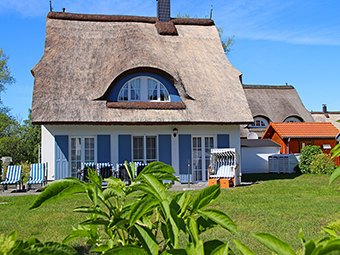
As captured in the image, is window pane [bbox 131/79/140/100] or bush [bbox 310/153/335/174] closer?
window pane [bbox 131/79/140/100]

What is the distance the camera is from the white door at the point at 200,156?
14.7 metres

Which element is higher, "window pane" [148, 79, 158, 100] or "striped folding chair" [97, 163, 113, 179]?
"window pane" [148, 79, 158, 100]

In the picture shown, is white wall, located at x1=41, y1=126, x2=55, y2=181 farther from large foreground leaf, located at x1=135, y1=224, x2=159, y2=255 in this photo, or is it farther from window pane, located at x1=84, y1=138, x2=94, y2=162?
large foreground leaf, located at x1=135, y1=224, x2=159, y2=255

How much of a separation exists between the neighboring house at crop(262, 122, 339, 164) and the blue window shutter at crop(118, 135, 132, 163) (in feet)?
40.3

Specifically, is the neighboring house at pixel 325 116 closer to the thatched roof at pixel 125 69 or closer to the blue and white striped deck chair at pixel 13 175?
the thatched roof at pixel 125 69

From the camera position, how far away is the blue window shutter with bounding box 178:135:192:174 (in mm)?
14414

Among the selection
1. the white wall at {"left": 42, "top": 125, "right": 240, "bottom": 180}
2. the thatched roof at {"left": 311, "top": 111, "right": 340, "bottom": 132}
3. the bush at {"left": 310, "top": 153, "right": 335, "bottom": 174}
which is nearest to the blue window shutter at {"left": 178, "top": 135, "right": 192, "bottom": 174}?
the white wall at {"left": 42, "top": 125, "right": 240, "bottom": 180}

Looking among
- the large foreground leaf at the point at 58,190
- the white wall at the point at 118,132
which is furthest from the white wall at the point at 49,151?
the large foreground leaf at the point at 58,190

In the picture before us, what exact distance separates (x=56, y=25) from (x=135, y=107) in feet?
22.5

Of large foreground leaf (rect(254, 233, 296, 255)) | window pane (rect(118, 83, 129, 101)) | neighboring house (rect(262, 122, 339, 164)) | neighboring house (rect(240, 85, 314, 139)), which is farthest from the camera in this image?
neighboring house (rect(240, 85, 314, 139))

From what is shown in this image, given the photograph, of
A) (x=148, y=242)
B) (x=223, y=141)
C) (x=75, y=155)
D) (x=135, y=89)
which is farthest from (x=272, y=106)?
(x=148, y=242)

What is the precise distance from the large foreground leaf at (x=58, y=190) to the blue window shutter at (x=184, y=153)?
1326 centimetres

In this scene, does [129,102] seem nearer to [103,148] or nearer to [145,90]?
[145,90]

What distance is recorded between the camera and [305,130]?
74.8ft
